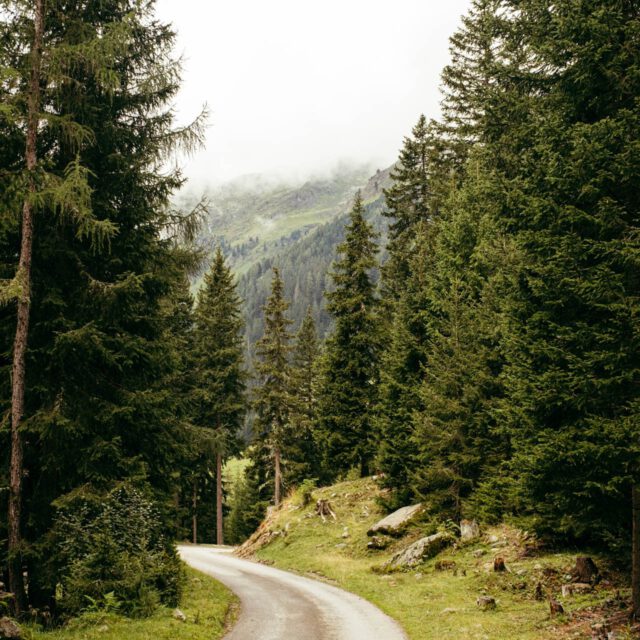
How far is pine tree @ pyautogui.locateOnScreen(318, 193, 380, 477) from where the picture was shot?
104 ft

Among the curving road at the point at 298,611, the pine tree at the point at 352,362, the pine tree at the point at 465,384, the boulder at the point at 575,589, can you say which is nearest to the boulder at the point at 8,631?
the curving road at the point at 298,611

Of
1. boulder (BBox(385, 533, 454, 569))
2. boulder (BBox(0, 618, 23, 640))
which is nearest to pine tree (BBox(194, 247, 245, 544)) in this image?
boulder (BBox(385, 533, 454, 569))

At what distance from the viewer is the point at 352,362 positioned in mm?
32219

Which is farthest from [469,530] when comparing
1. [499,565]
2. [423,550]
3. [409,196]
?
[409,196]

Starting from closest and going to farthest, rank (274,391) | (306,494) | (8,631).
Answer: (8,631), (306,494), (274,391)

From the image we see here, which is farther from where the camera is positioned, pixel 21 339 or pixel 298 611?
pixel 298 611

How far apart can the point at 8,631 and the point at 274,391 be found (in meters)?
31.2

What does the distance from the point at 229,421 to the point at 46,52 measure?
29874 millimetres

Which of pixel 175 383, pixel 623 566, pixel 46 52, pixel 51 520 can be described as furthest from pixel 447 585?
pixel 175 383

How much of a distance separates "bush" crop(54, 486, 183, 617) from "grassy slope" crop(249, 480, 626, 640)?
6739mm

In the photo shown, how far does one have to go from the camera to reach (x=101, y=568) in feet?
38.3

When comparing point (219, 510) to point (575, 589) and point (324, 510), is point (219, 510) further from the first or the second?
point (575, 589)

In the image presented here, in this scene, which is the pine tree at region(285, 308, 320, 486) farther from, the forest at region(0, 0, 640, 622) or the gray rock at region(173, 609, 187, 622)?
the gray rock at region(173, 609, 187, 622)

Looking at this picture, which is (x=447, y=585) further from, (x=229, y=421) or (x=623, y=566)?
(x=229, y=421)
